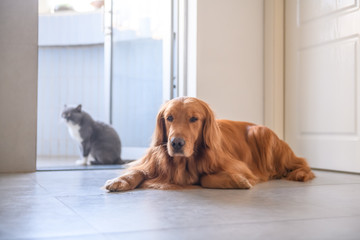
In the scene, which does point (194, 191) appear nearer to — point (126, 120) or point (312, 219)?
point (312, 219)

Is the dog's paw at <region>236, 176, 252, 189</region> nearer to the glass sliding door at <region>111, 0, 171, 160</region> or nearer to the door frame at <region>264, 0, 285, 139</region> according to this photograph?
the door frame at <region>264, 0, 285, 139</region>

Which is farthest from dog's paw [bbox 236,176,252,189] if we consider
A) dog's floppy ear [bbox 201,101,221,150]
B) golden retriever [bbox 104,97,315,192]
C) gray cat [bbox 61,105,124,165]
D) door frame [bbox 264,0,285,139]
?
gray cat [bbox 61,105,124,165]

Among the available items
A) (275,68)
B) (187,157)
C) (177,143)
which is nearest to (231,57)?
(275,68)

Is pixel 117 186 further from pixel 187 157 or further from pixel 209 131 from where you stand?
pixel 209 131

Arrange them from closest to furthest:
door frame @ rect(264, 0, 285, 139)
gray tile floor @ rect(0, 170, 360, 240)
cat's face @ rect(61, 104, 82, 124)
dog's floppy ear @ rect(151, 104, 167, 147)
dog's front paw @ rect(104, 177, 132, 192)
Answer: gray tile floor @ rect(0, 170, 360, 240) → dog's front paw @ rect(104, 177, 132, 192) → dog's floppy ear @ rect(151, 104, 167, 147) → door frame @ rect(264, 0, 285, 139) → cat's face @ rect(61, 104, 82, 124)

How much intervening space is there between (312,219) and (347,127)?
1773mm

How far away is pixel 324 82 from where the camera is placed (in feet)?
10.3

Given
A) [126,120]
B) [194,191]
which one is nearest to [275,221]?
[194,191]

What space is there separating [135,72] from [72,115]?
76cm

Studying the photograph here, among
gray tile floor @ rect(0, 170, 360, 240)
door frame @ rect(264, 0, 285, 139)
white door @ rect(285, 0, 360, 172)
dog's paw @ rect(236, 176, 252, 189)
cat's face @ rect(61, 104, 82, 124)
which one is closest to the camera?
gray tile floor @ rect(0, 170, 360, 240)

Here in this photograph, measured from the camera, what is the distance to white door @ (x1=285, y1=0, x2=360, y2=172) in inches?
114

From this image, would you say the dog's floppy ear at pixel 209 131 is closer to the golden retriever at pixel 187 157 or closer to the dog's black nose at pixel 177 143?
the golden retriever at pixel 187 157

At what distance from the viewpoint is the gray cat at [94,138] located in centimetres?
388

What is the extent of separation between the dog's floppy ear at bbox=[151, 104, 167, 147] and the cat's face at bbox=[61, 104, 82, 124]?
206cm
